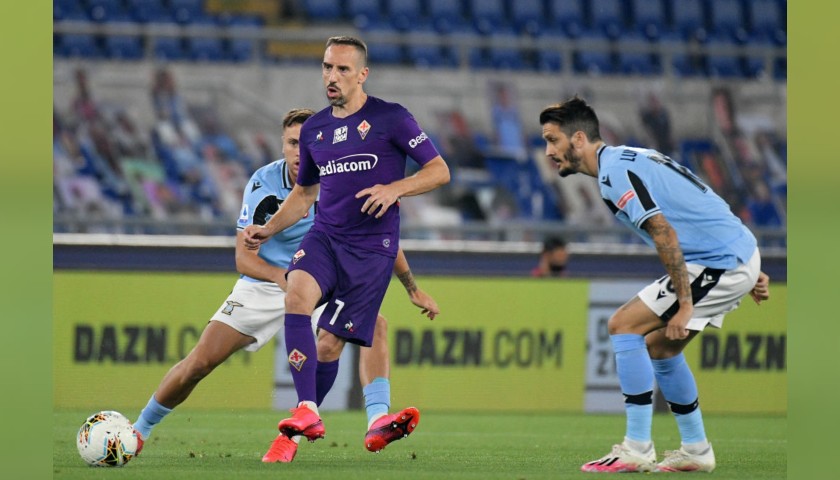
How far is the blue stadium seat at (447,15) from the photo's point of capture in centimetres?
1895

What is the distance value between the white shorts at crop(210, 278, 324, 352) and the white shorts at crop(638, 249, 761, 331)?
1773 mm

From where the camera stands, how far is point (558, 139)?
18.4ft

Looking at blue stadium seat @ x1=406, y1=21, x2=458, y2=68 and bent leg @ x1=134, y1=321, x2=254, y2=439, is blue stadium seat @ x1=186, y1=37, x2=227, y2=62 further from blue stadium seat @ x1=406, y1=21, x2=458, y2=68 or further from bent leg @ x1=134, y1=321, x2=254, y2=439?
bent leg @ x1=134, y1=321, x2=254, y2=439

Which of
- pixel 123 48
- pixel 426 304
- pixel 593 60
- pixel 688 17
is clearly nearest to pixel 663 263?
pixel 426 304

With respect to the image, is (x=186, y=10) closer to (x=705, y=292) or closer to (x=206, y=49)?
(x=206, y=49)

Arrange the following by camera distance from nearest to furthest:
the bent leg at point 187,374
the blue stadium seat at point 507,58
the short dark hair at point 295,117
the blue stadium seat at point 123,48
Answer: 1. the bent leg at point 187,374
2. the short dark hair at point 295,117
3. the blue stadium seat at point 123,48
4. the blue stadium seat at point 507,58

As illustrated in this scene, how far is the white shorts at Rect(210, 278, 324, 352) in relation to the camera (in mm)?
6355

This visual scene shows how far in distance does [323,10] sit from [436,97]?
2823mm

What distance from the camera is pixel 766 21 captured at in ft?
67.7

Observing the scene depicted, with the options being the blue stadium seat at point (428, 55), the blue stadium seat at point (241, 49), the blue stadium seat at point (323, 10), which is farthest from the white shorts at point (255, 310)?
the blue stadium seat at point (323, 10)

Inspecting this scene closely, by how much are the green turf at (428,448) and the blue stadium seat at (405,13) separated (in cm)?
948

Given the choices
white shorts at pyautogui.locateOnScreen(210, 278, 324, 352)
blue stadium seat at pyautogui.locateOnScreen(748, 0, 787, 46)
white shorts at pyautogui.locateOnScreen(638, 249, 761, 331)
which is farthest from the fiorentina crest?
blue stadium seat at pyautogui.locateOnScreen(748, 0, 787, 46)

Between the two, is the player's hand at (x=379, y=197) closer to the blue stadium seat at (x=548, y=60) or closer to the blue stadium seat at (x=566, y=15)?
the blue stadium seat at (x=548, y=60)

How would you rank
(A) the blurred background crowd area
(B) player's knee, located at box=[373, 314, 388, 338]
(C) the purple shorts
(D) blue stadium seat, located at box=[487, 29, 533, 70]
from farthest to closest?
(D) blue stadium seat, located at box=[487, 29, 533, 70]
(A) the blurred background crowd area
(B) player's knee, located at box=[373, 314, 388, 338]
(C) the purple shorts
